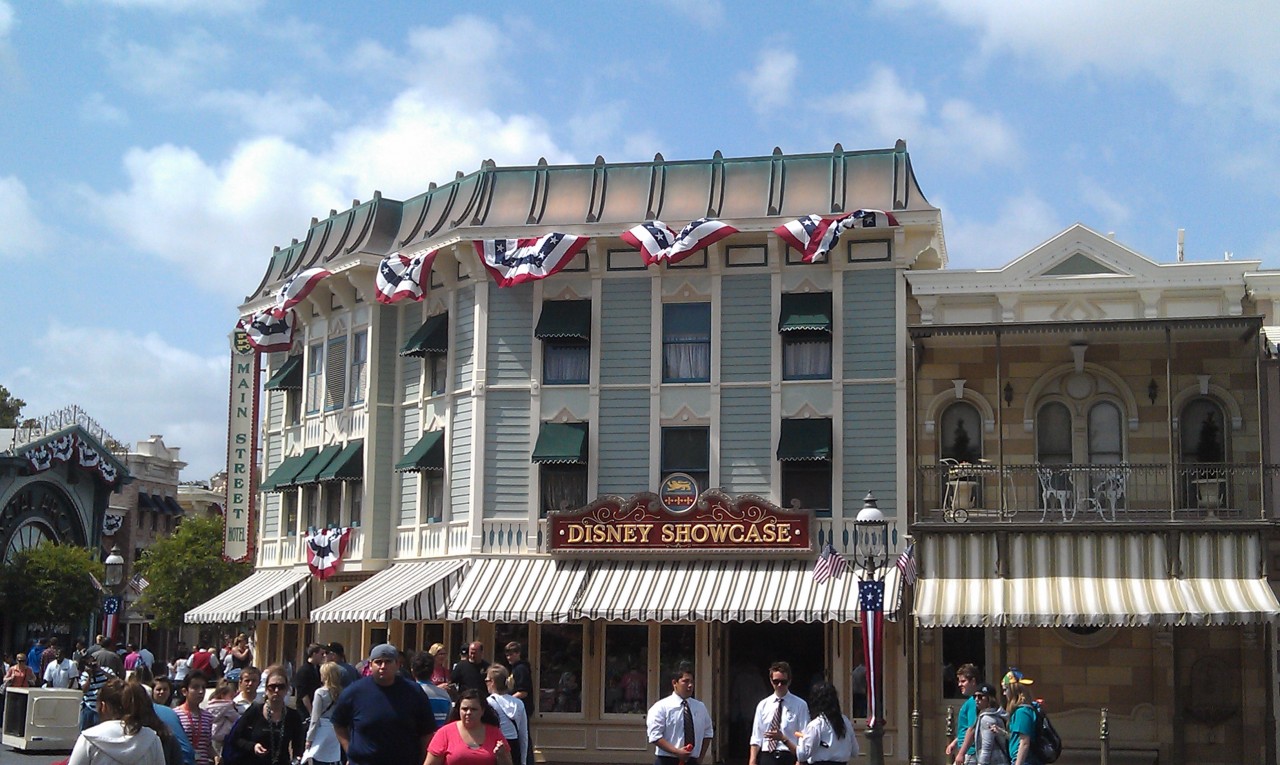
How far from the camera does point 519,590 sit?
28.0 metres

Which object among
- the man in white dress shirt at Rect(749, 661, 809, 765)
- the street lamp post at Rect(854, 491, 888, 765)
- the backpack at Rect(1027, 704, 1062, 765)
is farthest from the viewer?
the street lamp post at Rect(854, 491, 888, 765)

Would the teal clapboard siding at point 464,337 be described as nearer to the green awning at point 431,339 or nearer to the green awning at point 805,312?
the green awning at point 431,339

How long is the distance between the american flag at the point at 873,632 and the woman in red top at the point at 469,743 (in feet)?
38.0

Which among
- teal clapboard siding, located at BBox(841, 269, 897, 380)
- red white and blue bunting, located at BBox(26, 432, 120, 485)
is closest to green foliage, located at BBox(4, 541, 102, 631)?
red white and blue bunting, located at BBox(26, 432, 120, 485)

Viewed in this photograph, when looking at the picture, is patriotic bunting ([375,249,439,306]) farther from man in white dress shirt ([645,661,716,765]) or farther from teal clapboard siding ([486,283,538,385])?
man in white dress shirt ([645,661,716,765])

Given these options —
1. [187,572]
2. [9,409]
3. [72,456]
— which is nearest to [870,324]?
[187,572]

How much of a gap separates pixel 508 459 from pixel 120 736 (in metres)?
20.1

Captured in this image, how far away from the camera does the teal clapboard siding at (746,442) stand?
2831 cm

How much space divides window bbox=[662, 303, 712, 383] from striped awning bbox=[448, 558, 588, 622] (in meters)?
3.84

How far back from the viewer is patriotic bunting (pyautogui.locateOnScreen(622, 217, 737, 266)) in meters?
28.0

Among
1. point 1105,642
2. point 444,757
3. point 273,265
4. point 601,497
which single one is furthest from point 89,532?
point 444,757

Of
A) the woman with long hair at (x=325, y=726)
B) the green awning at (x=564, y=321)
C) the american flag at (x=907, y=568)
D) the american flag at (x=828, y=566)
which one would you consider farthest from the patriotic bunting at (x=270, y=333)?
the woman with long hair at (x=325, y=726)

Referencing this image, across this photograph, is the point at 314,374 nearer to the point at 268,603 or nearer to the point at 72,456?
the point at 268,603

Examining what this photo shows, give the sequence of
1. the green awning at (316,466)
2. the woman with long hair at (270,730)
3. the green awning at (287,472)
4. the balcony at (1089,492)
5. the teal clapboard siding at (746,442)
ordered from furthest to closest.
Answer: the green awning at (287,472)
the green awning at (316,466)
the teal clapboard siding at (746,442)
the balcony at (1089,492)
the woman with long hair at (270,730)
